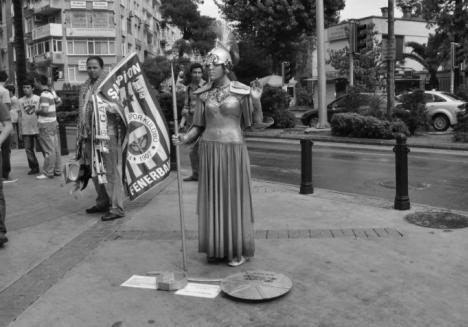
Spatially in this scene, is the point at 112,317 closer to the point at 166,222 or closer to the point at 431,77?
the point at 166,222

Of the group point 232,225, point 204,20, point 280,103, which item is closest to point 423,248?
point 232,225

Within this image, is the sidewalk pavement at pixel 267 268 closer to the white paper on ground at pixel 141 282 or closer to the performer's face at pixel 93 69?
the white paper on ground at pixel 141 282

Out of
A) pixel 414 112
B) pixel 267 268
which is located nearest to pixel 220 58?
pixel 267 268

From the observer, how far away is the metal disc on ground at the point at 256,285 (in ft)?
12.2

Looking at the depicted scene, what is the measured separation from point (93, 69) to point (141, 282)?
2.95 m

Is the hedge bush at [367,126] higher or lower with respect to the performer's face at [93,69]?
lower

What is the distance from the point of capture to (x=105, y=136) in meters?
5.88

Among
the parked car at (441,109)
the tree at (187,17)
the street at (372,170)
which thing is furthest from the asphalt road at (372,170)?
the tree at (187,17)

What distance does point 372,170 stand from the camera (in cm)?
1055

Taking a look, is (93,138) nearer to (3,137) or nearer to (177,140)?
(3,137)

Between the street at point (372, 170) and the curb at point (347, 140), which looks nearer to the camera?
the street at point (372, 170)

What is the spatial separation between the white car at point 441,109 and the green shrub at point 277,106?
562 centimetres

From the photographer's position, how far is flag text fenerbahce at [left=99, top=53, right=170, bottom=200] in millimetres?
5309

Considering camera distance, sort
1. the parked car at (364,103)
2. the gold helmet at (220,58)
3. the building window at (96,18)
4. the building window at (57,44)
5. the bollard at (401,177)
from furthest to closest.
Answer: the building window at (96,18) → the building window at (57,44) → the parked car at (364,103) → the bollard at (401,177) → the gold helmet at (220,58)
